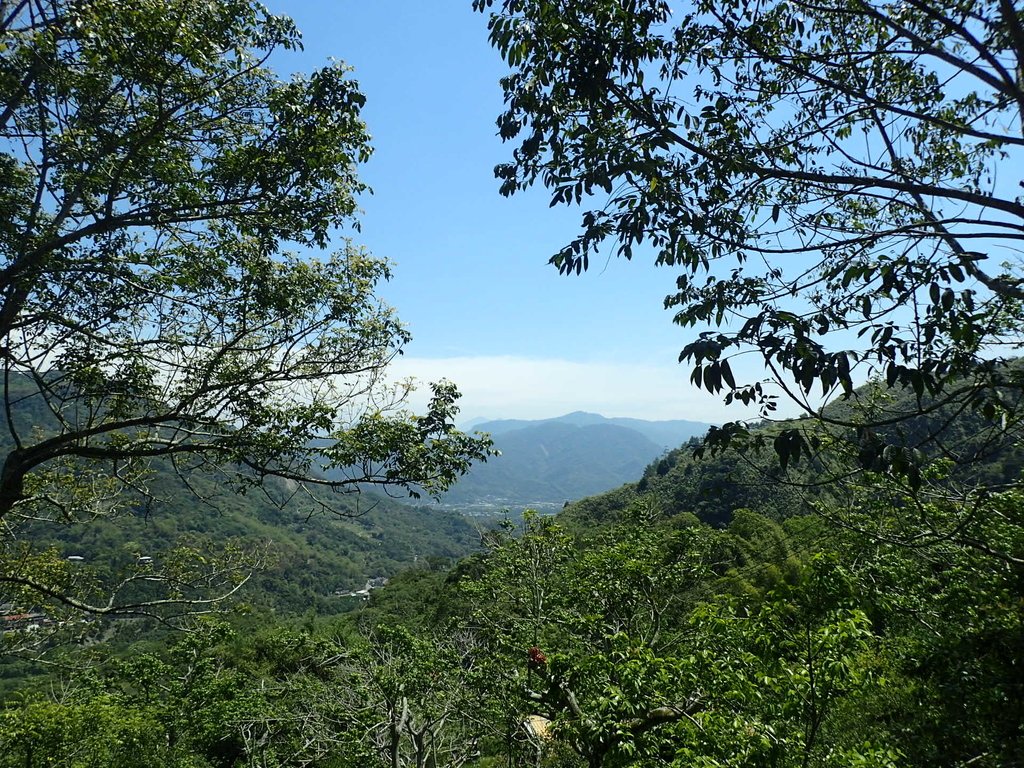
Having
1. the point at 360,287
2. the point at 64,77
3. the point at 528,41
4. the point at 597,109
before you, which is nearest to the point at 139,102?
the point at 64,77

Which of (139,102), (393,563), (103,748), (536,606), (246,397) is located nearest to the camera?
(139,102)

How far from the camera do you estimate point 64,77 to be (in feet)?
14.1

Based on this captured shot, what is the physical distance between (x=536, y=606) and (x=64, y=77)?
1143 cm

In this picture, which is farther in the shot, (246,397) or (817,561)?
(246,397)

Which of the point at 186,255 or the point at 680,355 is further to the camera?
the point at 186,255

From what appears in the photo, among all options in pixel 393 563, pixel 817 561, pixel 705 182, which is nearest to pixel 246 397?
pixel 705 182

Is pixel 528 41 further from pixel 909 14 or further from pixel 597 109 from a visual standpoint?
pixel 909 14

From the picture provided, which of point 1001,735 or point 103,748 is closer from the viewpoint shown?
point 1001,735

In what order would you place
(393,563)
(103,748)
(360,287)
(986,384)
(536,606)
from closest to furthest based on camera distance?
(986,384) < (360,287) < (103,748) < (536,606) < (393,563)

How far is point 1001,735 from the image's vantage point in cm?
398

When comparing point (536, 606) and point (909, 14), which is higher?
point (909, 14)

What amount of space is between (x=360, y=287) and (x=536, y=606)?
8.66 m

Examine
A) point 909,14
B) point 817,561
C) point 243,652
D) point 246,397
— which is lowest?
point 243,652

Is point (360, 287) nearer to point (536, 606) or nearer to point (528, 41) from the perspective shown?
point (528, 41)
